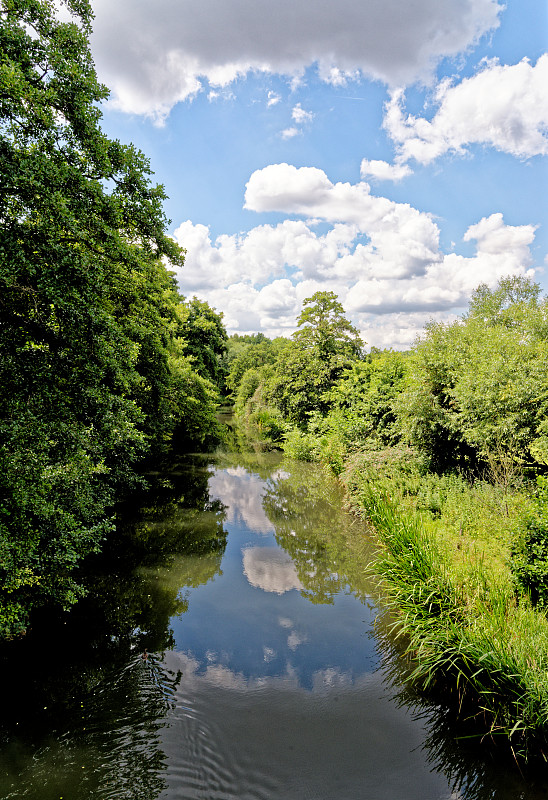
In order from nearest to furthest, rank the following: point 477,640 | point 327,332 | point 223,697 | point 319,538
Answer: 1. point 477,640
2. point 223,697
3. point 319,538
4. point 327,332

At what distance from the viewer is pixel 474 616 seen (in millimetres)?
5785

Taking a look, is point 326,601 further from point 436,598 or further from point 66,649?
point 66,649

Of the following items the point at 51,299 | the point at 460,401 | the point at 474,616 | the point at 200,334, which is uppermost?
the point at 200,334

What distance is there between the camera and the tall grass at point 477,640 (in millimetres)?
4664

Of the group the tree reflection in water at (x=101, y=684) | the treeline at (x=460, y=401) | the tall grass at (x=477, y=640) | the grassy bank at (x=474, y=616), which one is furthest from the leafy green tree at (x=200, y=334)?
the tall grass at (x=477, y=640)

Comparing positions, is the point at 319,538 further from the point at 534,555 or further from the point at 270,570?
the point at 534,555

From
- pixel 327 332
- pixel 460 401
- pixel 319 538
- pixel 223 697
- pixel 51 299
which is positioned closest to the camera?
pixel 51 299

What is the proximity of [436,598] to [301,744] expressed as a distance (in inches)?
110

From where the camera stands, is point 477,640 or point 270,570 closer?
point 477,640

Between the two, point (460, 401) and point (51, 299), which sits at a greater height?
point (51, 299)

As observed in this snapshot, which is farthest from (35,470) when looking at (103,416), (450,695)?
(450,695)

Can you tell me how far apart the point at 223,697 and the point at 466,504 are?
678 centimetres

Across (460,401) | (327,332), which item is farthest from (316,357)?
(460,401)

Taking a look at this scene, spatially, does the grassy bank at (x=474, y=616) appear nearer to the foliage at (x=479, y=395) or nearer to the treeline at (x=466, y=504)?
the treeline at (x=466, y=504)
